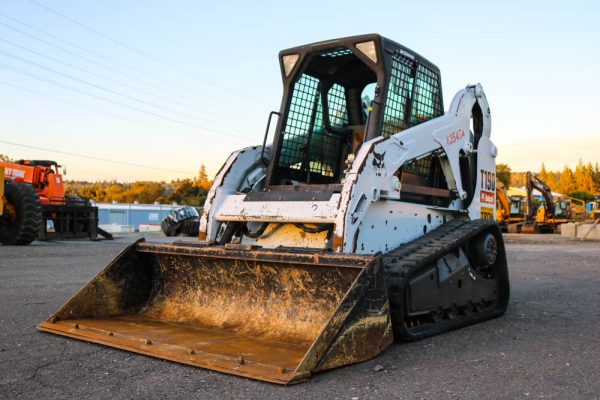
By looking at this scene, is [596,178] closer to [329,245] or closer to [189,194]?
[189,194]

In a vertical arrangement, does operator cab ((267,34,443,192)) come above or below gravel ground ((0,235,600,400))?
above

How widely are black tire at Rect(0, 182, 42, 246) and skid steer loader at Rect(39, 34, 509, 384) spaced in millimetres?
10401

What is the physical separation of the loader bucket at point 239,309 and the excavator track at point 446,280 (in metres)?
0.50

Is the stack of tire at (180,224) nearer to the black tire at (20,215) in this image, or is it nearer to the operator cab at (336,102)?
the black tire at (20,215)

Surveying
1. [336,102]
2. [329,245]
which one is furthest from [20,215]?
[329,245]

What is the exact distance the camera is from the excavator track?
4895mm

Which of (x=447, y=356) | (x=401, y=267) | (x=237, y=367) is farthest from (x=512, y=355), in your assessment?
(x=237, y=367)

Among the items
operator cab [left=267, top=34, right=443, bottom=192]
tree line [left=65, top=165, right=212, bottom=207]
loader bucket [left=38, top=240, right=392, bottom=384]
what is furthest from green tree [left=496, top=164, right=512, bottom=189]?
loader bucket [left=38, top=240, right=392, bottom=384]

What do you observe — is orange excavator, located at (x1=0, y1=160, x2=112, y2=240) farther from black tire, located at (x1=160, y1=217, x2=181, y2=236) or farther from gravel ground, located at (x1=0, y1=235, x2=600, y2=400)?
gravel ground, located at (x1=0, y1=235, x2=600, y2=400)

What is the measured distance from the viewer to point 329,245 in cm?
550

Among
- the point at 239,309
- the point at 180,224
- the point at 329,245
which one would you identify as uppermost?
the point at 329,245

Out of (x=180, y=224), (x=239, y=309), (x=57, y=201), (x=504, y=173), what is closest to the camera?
(x=239, y=309)

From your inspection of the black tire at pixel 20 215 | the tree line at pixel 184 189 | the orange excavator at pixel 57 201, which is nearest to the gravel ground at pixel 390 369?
the black tire at pixel 20 215

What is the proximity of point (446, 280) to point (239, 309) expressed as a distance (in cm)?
183
